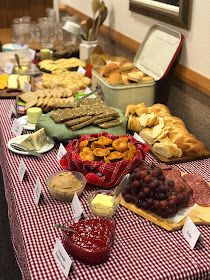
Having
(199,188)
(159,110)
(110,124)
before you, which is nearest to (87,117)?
(110,124)

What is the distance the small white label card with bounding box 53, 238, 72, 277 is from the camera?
85cm

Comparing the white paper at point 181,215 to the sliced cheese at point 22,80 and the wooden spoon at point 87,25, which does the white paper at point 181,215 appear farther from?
the wooden spoon at point 87,25

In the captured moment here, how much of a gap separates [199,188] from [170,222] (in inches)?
7.0

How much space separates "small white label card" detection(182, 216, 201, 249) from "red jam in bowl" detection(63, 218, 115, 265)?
0.59 ft

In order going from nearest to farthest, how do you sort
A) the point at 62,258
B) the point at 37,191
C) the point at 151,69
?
1. the point at 62,258
2. the point at 37,191
3. the point at 151,69

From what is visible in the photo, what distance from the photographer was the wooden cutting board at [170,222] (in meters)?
1.01

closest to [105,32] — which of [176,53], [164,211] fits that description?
[176,53]

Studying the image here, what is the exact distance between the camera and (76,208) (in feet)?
3.43

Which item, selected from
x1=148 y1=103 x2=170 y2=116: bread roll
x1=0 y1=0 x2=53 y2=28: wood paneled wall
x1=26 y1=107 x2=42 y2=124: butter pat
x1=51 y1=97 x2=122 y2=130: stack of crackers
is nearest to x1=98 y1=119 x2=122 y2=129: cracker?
x1=51 y1=97 x2=122 y2=130: stack of crackers

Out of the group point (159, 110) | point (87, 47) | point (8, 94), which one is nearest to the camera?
point (159, 110)

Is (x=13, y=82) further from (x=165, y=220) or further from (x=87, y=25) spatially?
(x=165, y=220)

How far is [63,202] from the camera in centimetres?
112

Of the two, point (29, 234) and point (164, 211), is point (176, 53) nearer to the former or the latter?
point (164, 211)

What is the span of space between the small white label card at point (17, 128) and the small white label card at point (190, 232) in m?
0.77
